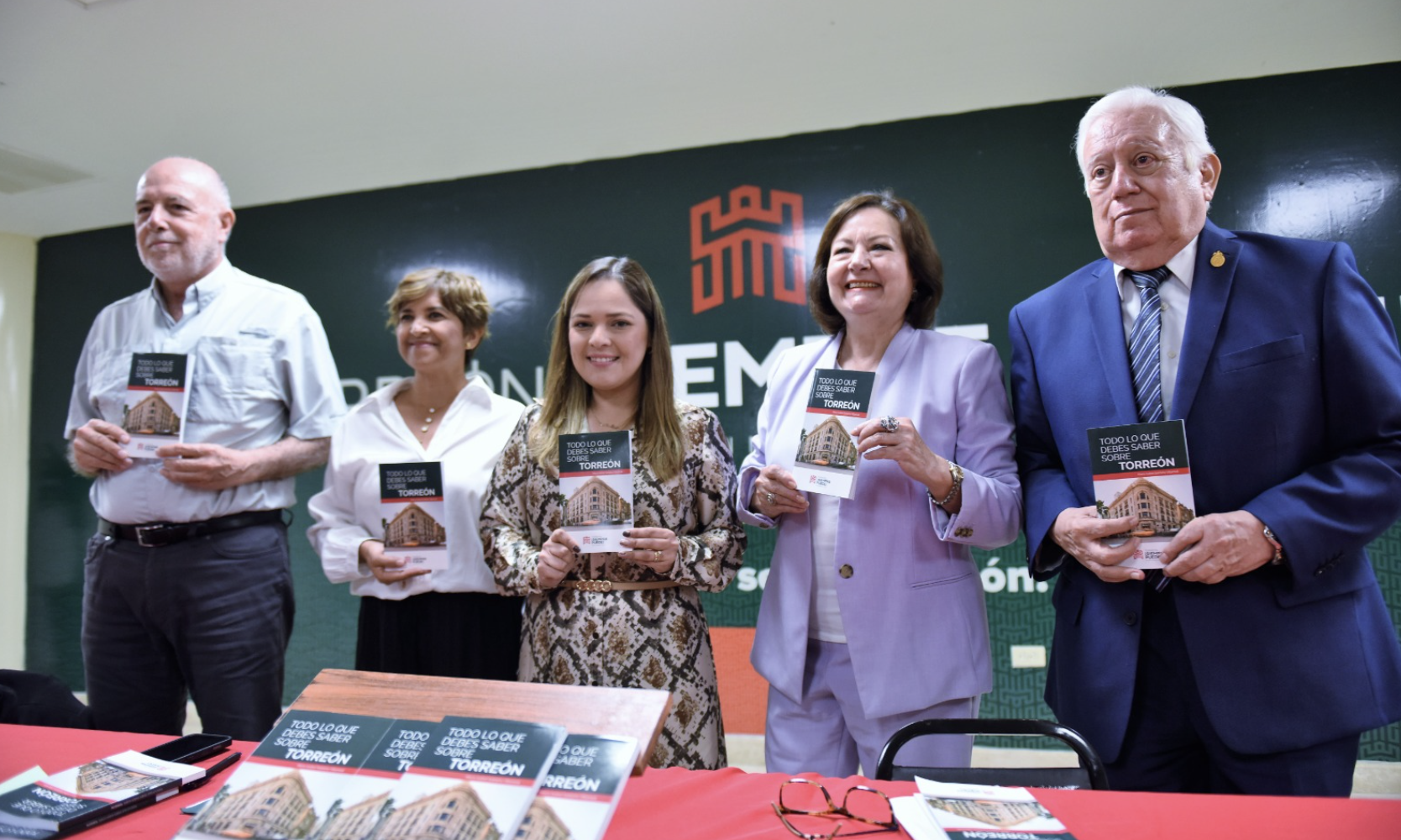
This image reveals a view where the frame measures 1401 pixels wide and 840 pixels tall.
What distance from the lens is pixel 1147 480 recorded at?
Result: 1601mm

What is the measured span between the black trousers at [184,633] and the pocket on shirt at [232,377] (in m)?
0.39

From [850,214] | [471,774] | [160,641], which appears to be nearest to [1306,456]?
[850,214]

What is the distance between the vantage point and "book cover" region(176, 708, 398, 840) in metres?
1.05

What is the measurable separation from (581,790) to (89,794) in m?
0.79

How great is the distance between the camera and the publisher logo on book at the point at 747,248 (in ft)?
14.4

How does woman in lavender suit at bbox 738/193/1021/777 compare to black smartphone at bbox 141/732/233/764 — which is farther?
woman in lavender suit at bbox 738/193/1021/777

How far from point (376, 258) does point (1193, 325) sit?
15.0 feet

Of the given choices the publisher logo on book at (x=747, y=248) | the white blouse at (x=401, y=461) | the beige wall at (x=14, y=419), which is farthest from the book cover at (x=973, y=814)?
the beige wall at (x=14, y=419)

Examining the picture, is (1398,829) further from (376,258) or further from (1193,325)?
(376,258)

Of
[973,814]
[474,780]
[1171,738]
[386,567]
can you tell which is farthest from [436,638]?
[1171,738]

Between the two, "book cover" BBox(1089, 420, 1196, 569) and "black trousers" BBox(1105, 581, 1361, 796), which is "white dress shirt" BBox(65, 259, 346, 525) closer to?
"book cover" BBox(1089, 420, 1196, 569)

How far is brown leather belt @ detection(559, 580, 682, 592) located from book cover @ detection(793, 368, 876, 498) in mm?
451

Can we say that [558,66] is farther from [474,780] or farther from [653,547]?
[474,780]

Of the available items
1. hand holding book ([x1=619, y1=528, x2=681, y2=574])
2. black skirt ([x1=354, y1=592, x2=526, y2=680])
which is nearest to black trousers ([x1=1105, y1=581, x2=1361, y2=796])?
hand holding book ([x1=619, y1=528, x2=681, y2=574])
